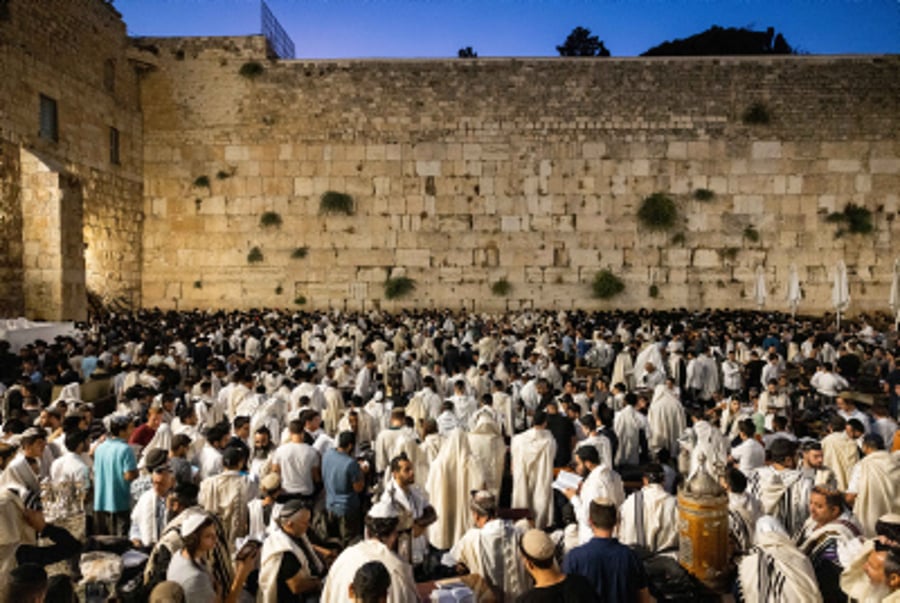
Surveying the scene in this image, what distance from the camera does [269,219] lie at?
64.6 feet

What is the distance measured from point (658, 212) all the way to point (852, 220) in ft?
19.2

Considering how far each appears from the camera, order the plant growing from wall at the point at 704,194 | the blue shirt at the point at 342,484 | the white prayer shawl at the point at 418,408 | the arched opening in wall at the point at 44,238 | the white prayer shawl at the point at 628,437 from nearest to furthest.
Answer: the blue shirt at the point at 342,484 < the white prayer shawl at the point at 628,437 < the white prayer shawl at the point at 418,408 < the arched opening in wall at the point at 44,238 < the plant growing from wall at the point at 704,194

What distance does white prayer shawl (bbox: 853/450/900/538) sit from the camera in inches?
187

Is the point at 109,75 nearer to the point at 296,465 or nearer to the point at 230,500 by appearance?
the point at 296,465

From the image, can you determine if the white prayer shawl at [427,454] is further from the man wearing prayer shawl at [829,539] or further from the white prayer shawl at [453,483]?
the man wearing prayer shawl at [829,539]

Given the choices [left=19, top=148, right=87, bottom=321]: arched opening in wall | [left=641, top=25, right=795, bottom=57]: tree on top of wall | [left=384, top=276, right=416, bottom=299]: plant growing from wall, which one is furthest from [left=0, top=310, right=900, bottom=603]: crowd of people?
[left=641, top=25, right=795, bottom=57]: tree on top of wall

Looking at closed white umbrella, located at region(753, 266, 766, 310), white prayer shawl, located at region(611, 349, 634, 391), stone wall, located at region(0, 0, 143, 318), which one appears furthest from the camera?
closed white umbrella, located at region(753, 266, 766, 310)

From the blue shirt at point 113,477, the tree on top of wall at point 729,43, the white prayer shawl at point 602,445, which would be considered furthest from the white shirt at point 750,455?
the tree on top of wall at point 729,43

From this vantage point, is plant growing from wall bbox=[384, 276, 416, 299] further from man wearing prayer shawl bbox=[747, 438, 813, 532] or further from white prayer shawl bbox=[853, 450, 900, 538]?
white prayer shawl bbox=[853, 450, 900, 538]

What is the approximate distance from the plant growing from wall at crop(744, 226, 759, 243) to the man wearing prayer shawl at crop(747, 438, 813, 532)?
16.2 meters

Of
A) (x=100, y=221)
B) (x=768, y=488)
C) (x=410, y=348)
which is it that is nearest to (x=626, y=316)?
(x=410, y=348)

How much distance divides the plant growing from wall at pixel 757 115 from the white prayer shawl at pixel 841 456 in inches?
635

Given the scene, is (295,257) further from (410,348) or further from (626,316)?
(626,316)

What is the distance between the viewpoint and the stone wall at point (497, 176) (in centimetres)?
1931
